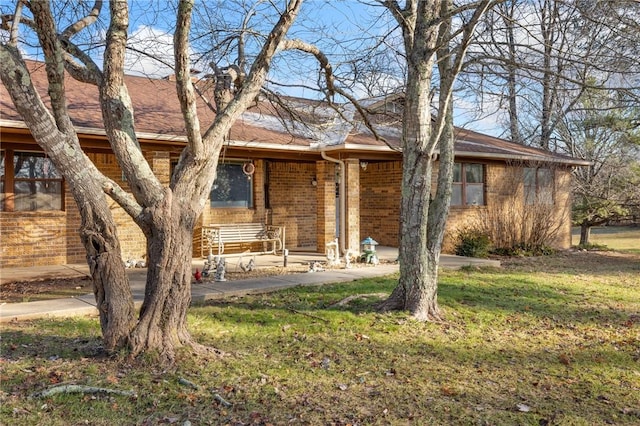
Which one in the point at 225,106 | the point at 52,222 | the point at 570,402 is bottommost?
the point at 570,402

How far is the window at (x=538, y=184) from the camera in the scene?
16922 mm

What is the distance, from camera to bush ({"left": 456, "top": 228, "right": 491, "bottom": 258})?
539 inches

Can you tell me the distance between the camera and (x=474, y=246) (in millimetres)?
13703

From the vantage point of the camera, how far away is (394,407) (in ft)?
13.1

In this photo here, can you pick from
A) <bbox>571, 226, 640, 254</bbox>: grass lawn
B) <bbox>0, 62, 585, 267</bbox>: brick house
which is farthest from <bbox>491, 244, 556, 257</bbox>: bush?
<bbox>571, 226, 640, 254</bbox>: grass lawn

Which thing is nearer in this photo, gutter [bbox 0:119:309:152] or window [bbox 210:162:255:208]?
gutter [bbox 0:119:309:152]

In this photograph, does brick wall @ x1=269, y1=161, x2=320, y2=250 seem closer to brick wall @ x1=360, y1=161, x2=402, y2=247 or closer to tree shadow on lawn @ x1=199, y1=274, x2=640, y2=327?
brick wall @ x1=360, y1=161, x2=402, y2=247

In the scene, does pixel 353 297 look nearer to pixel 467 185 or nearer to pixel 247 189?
pixel 247 189

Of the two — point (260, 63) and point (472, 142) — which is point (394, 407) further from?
point (472, 142)

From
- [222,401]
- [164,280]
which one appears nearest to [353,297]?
[164,280]

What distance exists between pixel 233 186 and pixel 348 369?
9.48m

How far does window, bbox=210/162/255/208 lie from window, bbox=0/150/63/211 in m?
3.58

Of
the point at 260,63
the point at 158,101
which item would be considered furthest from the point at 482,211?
the point at 260,63

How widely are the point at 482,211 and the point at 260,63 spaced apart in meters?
11.8
